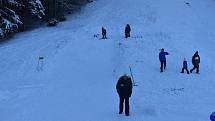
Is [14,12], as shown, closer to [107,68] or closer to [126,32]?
[126,32]

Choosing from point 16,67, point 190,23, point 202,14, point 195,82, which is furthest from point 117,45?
point 202,14

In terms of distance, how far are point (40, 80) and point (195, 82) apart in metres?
8.48

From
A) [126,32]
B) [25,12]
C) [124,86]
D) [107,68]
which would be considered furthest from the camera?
[25,12]

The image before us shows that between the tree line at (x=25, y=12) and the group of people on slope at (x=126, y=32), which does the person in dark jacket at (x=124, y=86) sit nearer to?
the group of people on slope at (x=126, y=32)

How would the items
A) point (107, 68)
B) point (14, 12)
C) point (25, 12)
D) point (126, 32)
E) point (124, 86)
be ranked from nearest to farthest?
point (124, 86), point (107, 68), point (126, 32), point (14, 12), point (25, 12)

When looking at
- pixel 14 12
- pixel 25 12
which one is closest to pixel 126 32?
pixel 14 12

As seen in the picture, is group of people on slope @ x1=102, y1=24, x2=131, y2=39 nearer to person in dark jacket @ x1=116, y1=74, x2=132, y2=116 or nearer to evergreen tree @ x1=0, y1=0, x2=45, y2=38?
evergreen tree @ x1=0, y1=0, x2=45, y2=38

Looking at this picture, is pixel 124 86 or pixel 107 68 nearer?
pixel 124 86

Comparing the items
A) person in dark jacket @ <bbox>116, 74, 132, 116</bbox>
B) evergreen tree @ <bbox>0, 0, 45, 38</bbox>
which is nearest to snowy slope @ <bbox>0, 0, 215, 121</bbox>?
person in dark jacket @ <bbox>116, 74, 132, 116</bbox>

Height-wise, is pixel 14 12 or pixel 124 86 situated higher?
pixel 14 12

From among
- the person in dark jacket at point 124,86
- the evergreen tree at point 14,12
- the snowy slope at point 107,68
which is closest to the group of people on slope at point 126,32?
the snowy slope at point 107,68

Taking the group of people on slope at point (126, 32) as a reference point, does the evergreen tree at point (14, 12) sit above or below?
above

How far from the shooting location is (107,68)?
31.1 m

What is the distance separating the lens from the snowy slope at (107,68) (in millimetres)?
20844
